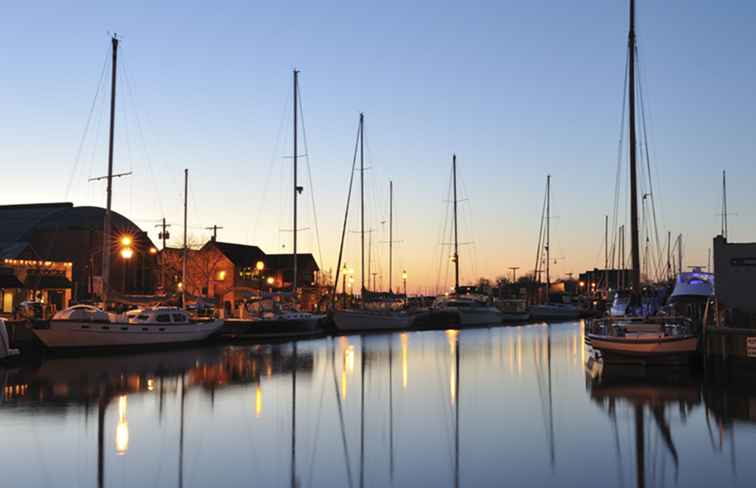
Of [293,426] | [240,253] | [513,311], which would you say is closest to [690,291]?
[293,426]

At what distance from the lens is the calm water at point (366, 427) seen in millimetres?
15211

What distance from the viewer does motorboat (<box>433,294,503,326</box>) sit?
3535 inches

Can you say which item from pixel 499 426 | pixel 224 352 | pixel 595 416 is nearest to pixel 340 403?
pixel 499 426

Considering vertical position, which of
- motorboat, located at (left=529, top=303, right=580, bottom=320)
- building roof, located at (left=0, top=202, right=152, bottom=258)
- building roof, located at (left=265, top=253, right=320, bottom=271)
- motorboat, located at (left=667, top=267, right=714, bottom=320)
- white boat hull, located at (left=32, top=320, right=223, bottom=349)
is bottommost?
motorboat, located at (left=529, top=303, right=580, bottom=320)

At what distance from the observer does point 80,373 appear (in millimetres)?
33312

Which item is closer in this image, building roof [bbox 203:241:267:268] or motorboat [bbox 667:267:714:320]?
motorboat [bbox 667:267:714:320]

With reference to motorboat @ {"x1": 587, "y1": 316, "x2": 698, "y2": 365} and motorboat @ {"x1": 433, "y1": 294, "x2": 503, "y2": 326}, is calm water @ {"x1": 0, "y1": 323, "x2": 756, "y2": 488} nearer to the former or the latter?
motorboat @ {"x1": 587, "y1": 316, "x2": 698, "y2": 365}

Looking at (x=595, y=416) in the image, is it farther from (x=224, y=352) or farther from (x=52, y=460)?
(x=224, y=352)

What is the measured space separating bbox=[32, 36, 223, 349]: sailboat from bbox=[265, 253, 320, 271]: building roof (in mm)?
64548

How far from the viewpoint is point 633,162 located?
3719cm

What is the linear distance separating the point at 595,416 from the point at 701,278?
29333mm

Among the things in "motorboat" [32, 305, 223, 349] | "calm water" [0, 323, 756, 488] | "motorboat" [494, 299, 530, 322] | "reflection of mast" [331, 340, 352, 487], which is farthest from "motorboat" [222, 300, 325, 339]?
"motorboat" [494, 299, 530, 322]

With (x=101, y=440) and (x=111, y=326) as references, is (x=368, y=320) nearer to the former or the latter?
(x=111, y=326)

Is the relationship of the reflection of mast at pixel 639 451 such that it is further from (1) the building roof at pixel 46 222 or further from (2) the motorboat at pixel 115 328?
(1) the building roof at pixel 46 222
